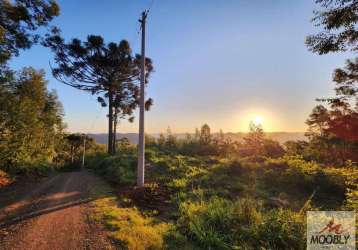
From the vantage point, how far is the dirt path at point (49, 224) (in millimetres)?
4051

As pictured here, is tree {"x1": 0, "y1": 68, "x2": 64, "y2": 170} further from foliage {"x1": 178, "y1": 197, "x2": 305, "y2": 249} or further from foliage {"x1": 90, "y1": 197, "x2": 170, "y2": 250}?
foliage {"x1": 178, "y1": 197, "x2": 305, "y2": 249}

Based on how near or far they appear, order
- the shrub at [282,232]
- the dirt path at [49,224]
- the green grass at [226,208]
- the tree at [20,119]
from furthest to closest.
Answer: the tree at [20,119]
the green grass at [226,208]
the shrub at [282,232]
the dirt path at [49,224]

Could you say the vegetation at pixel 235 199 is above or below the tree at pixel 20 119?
below

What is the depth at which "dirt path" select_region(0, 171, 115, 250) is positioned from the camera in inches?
159

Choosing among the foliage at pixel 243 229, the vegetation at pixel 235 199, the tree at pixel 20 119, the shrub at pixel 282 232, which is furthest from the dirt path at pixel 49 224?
the tree at pixel 20 119

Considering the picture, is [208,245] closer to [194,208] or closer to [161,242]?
[161,242]

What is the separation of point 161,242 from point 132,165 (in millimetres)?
9380

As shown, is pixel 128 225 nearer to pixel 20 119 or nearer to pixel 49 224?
pixel 49 224

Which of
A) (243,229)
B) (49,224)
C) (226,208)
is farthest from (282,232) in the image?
(49,224)

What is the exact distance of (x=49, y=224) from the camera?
497 cm

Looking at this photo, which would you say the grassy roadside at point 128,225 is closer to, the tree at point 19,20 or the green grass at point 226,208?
the green grass at point 226,208

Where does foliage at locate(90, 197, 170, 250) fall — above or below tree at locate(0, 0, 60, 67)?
below

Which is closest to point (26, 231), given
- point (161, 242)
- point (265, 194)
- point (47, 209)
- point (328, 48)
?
point (47, 209)

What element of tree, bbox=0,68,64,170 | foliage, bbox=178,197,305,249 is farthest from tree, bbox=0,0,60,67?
foliage, bbox=178,197,305,249
